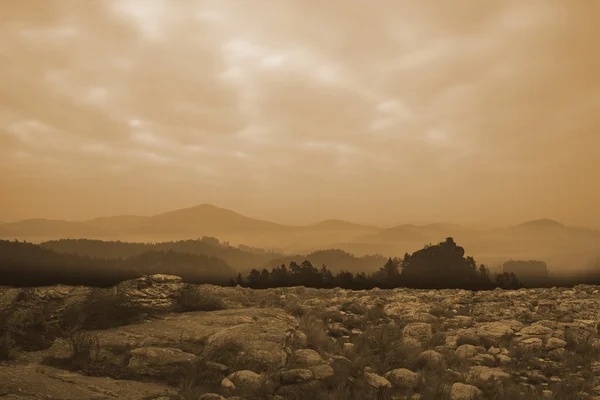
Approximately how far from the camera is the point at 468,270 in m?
Result: 46.8

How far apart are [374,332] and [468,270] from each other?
135ft

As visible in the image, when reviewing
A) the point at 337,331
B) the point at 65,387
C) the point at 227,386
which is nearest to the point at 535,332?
the point at 337,331

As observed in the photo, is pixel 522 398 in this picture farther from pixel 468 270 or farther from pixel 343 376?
pixel 468 270

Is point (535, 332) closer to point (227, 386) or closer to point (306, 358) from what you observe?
point (306, 358)

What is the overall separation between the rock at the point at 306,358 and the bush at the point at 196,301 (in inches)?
158

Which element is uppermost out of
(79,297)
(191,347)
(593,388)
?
(79,297)

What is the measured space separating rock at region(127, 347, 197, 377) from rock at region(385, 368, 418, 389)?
4.16 meters

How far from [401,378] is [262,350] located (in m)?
2.97

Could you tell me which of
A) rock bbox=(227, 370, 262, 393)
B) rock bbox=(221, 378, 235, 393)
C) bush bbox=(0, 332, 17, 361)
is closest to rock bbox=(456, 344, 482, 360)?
rock bbox=(227, 370, 262, 393)

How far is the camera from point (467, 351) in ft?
32.2

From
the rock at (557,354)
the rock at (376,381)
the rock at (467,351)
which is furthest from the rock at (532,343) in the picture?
the rock at (376,381)

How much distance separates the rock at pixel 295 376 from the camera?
23.1ft

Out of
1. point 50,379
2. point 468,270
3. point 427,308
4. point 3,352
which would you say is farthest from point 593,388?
point 468,270

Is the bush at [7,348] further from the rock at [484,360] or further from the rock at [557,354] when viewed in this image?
the rock at [557,354]
